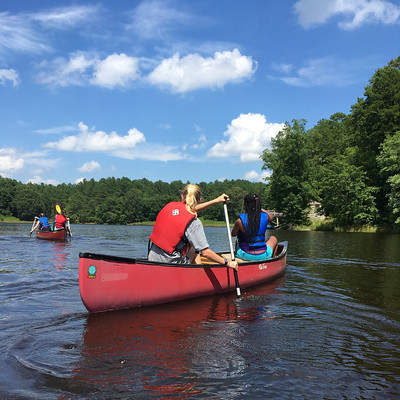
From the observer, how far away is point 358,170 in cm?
4103

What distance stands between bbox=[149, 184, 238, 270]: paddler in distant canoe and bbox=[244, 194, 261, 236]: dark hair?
1.64 meters

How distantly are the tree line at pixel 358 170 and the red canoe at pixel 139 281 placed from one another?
29.1 m

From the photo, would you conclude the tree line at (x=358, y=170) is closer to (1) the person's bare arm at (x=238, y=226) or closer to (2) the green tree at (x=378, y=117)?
(2) the green tree at (x=378, y=117)

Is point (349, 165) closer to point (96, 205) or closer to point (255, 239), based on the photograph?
point (255, 239)

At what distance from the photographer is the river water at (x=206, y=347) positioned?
3123 millimetres

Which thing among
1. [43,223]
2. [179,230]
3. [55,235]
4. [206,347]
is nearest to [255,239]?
[179,230]

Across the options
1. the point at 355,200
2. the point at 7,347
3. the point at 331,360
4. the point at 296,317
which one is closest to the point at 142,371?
the point at 7,347

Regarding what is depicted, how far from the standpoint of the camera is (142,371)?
3.42m

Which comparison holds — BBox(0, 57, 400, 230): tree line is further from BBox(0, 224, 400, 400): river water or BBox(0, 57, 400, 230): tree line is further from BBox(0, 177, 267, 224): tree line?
BBox(0, 177, 267, 224): tree line

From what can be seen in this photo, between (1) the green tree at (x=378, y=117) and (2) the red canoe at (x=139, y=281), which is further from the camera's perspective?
(1) the green tree at (x=378, y=117)

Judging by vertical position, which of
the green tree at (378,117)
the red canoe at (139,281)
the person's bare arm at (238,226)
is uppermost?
the green tree at (378,117)

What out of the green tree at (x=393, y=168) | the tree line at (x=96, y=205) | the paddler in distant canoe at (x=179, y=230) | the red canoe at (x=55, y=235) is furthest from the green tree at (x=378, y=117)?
the tree line at (x=96, y=205)

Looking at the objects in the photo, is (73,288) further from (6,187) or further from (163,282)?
(6,187)

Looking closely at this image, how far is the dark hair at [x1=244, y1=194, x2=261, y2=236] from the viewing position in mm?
7461
